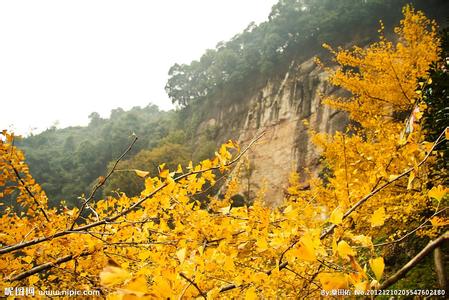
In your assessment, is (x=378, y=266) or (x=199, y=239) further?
(x=199, y=239)

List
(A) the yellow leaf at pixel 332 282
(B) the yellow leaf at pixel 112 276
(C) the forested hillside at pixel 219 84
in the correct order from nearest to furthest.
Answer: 1. (B) the yellow leaf at pixel 112 276
2. (A) the yellow leaf at pixel 332 282
3. (C) the forested hillside at pixel 219 84

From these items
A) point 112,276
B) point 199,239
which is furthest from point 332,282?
point 199,239

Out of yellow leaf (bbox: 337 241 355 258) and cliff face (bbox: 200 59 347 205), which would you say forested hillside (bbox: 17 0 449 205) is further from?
yellow leaf (bbox: 337 241 355 258)

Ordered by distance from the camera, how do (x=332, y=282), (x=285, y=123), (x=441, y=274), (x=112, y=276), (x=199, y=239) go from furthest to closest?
(x=285, y=123), (x=441, y=274), (x=199, y=239), (x=332, y=282), (x=112, y=276)

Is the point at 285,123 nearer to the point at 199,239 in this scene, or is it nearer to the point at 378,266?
the point at 199,239

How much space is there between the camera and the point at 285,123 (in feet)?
63.0

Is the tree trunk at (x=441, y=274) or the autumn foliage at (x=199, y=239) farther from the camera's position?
the tree trunk at (x=441, y=274)

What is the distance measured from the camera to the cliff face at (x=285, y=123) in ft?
54.7

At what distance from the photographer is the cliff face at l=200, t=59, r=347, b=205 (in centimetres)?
1667

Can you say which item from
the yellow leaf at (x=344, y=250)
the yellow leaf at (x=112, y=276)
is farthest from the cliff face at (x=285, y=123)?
the yellow leaf at (x=112, y=276)

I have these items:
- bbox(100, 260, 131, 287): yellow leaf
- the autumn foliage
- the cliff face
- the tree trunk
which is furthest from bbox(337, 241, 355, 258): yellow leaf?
the cliff face

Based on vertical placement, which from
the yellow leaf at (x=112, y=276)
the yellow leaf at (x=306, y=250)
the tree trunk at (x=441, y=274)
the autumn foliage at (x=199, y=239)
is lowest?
the tree trunk at (x=441, y=274)

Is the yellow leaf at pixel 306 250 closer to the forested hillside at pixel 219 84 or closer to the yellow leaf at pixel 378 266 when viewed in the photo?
the yellow leaf at pixel 378 266

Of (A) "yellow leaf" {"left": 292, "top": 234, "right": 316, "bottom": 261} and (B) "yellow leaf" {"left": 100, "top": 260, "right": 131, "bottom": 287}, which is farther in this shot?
(A) "yellow leaf" {"left": 292, "top": 234, "right": 316, "bottom": 261}
